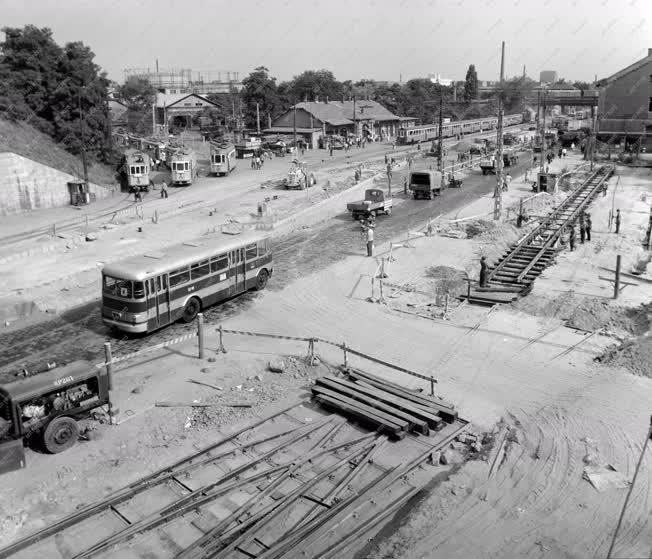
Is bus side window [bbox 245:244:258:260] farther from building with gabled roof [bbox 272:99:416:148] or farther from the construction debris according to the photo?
building with gabled roof [bbox 272:99:416:148]

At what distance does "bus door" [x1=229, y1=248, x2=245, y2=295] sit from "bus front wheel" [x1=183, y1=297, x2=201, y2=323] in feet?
5.74

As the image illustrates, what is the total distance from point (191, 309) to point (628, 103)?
239 ft

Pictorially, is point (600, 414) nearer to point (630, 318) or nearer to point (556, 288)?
point (630, 318)

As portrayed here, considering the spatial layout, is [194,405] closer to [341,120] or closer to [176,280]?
[176,280]

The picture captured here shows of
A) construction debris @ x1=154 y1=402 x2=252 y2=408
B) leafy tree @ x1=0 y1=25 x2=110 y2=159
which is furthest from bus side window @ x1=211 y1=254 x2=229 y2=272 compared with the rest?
leafy tree @ x1=0 y1=25 x2=110 y2=159

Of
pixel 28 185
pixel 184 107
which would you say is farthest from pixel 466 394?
pixel 184 107

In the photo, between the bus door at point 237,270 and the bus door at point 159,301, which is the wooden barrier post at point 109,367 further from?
the bus door at point 237,270

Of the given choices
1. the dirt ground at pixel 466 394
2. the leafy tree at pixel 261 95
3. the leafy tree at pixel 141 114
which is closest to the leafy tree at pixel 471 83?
the leafy tree at pixel 261 95

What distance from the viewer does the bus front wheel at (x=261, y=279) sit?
2417cm

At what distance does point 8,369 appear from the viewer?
18.2 m

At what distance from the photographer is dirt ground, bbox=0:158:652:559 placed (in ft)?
36.6

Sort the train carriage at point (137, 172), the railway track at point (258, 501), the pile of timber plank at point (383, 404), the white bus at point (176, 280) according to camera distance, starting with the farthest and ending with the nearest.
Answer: the train carriage at point (137, 172) < the white bus at point (176, 280) < the pile of timber plank at point (383, 404) < the railway track at point (258, 501)

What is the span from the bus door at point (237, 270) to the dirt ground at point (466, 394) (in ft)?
3.12

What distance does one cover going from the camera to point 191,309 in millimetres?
21016
